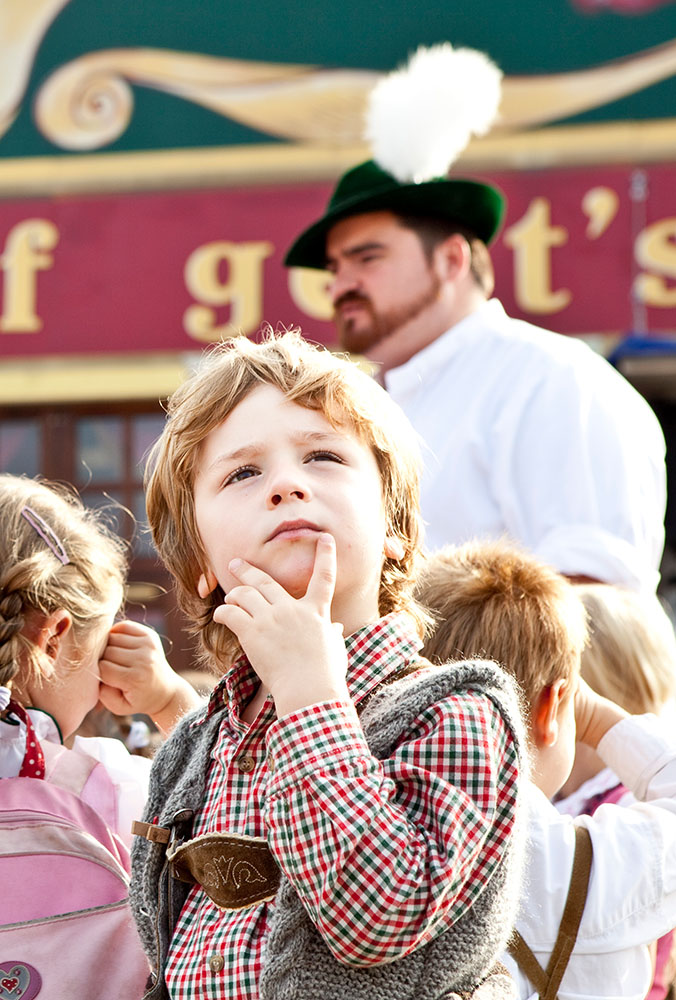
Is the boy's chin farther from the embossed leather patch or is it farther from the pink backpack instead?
the pink backpack

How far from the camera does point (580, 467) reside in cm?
261

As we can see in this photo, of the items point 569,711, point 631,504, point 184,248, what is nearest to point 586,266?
point 184,248

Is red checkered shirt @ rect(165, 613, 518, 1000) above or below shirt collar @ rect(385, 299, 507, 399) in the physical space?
below

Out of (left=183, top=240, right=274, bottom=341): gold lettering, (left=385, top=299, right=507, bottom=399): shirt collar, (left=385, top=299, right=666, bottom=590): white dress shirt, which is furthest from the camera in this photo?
(left=183, top=240, right=274, bottom=341): gold lettering

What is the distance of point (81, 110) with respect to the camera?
6.65m

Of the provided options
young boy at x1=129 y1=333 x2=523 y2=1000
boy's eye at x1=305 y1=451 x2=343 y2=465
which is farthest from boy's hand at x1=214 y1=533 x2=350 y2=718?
boy's eye at x1=305 y1=451 x2=343 y2=465

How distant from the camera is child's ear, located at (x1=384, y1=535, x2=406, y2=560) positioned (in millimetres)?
1337

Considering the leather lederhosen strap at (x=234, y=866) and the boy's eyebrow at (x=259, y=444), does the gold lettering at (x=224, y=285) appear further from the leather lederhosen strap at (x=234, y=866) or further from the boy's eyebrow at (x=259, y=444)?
the leather lederhosen strap at (x=234, y=866)

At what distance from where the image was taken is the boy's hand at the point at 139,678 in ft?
5.92

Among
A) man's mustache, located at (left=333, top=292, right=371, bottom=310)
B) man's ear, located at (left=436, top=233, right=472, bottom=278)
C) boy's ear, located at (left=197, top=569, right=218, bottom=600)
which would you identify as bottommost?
boy's ear, located at (left=197, top=569, right=218, bottom=600)

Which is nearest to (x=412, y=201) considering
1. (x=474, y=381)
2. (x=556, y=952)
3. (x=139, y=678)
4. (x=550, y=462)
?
(x=474, y=381)

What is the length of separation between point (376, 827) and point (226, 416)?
1.55ft

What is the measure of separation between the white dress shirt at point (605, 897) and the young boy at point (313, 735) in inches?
12.1

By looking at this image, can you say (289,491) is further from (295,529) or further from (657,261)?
(657,261)
